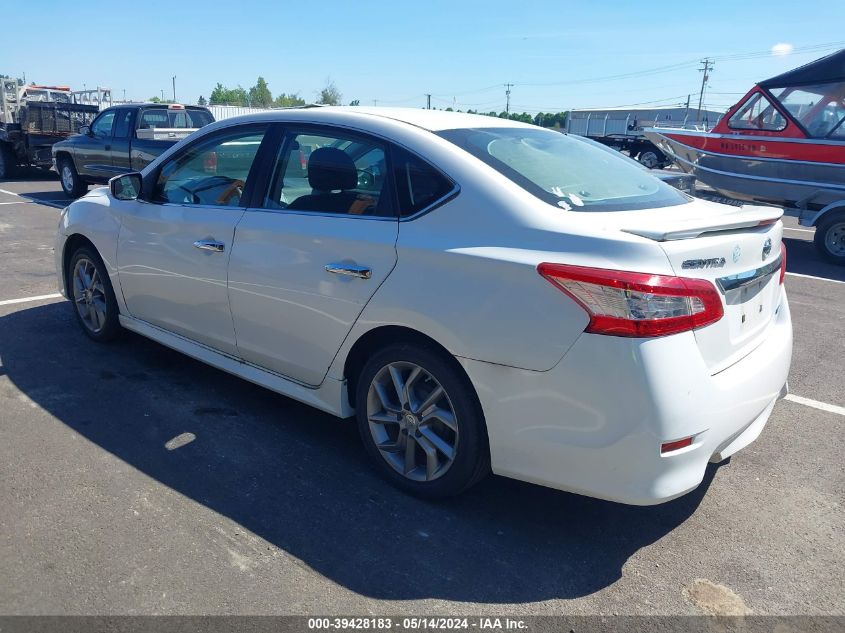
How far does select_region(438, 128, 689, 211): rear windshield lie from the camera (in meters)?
3.09

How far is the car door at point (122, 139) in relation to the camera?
12.4 meters

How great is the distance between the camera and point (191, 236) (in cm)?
406

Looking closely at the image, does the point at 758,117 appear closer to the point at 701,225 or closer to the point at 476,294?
the point at 701,225

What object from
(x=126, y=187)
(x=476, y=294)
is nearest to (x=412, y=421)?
(x=476, y=294)

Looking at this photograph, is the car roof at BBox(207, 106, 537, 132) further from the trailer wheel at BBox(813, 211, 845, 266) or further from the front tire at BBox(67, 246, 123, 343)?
the trailer wheel at BBox(813, 211, 845, 266)

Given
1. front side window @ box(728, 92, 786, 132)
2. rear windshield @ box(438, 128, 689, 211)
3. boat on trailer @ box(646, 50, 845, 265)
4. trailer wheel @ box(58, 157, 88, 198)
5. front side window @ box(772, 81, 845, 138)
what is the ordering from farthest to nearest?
trailer wheel @ box(58, 157, 88, 198) → front side window @ box(728, 92, 786, 132) → front side window @ box(772, 81, 845, 138) → boat on trailer @ box(646, 50, 845, 265) → rear windshield @ box(438, 128, 689, 211)

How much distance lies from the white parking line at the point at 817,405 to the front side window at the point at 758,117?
731cm

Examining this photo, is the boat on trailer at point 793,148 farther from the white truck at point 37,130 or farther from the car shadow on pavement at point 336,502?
the white truck at point 37,130

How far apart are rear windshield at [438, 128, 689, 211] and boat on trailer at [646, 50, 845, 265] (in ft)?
24.5

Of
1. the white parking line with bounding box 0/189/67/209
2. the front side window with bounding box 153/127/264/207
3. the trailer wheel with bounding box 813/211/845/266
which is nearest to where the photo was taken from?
the front side window with bounding box 153/127/264/207

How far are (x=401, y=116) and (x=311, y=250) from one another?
84 centimetres

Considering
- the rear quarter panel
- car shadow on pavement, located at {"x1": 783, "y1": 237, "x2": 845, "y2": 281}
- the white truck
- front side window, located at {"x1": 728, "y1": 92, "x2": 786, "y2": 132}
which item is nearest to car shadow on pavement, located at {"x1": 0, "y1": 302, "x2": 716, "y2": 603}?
the rear quarter panel

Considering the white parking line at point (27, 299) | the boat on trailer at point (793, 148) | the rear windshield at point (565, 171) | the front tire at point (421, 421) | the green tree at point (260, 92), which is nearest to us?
the front tire at point (421, 421)

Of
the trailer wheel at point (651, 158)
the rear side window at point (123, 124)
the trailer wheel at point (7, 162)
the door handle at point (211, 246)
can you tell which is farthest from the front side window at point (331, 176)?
the trailer wheel at point (651, 158)
